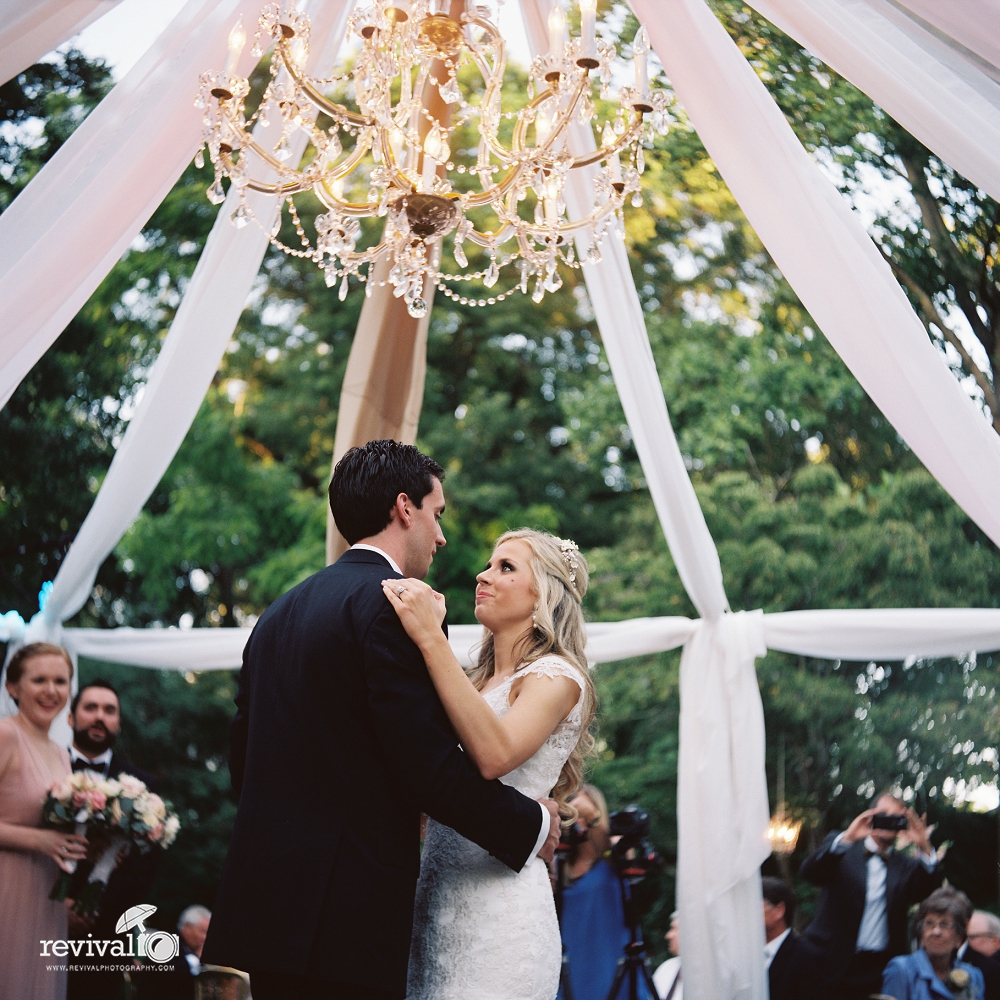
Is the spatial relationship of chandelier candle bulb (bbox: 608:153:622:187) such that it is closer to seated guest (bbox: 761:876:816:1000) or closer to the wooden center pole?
the wooden center pole

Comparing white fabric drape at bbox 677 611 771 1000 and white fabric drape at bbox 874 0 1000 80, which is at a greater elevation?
white fabric drape at bbox 874 0 1000 80

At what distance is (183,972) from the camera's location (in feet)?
16.0

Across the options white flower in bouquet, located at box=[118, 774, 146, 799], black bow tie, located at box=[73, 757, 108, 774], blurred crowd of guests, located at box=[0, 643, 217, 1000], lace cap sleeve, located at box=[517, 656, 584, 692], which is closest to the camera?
lace cap sleeve, located at box=[517, 656, 584, 692]

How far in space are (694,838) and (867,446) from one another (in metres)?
4.45

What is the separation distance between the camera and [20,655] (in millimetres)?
4371

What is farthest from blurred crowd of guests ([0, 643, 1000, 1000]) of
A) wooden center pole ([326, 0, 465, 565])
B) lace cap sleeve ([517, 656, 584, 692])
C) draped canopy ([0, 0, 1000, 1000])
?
lace cap sleeve ([517, 656, 584, 692])

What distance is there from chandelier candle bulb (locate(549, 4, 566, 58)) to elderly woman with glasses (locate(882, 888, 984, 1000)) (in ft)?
14.0

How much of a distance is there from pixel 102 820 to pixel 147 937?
0.98 meters

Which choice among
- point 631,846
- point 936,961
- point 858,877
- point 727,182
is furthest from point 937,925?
point 727,182

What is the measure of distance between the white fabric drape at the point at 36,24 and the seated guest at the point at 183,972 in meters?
3.80

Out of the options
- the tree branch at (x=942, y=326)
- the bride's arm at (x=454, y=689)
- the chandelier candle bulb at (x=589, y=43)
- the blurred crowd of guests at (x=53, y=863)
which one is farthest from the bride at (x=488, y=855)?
the tree branch at (x=942, y=326)

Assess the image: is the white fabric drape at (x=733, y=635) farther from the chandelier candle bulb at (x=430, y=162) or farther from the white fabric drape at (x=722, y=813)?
the chandelier candle bulb at (x=430, y=162)

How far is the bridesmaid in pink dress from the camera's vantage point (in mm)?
3883

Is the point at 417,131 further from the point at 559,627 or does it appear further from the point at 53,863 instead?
the point at 53,863
